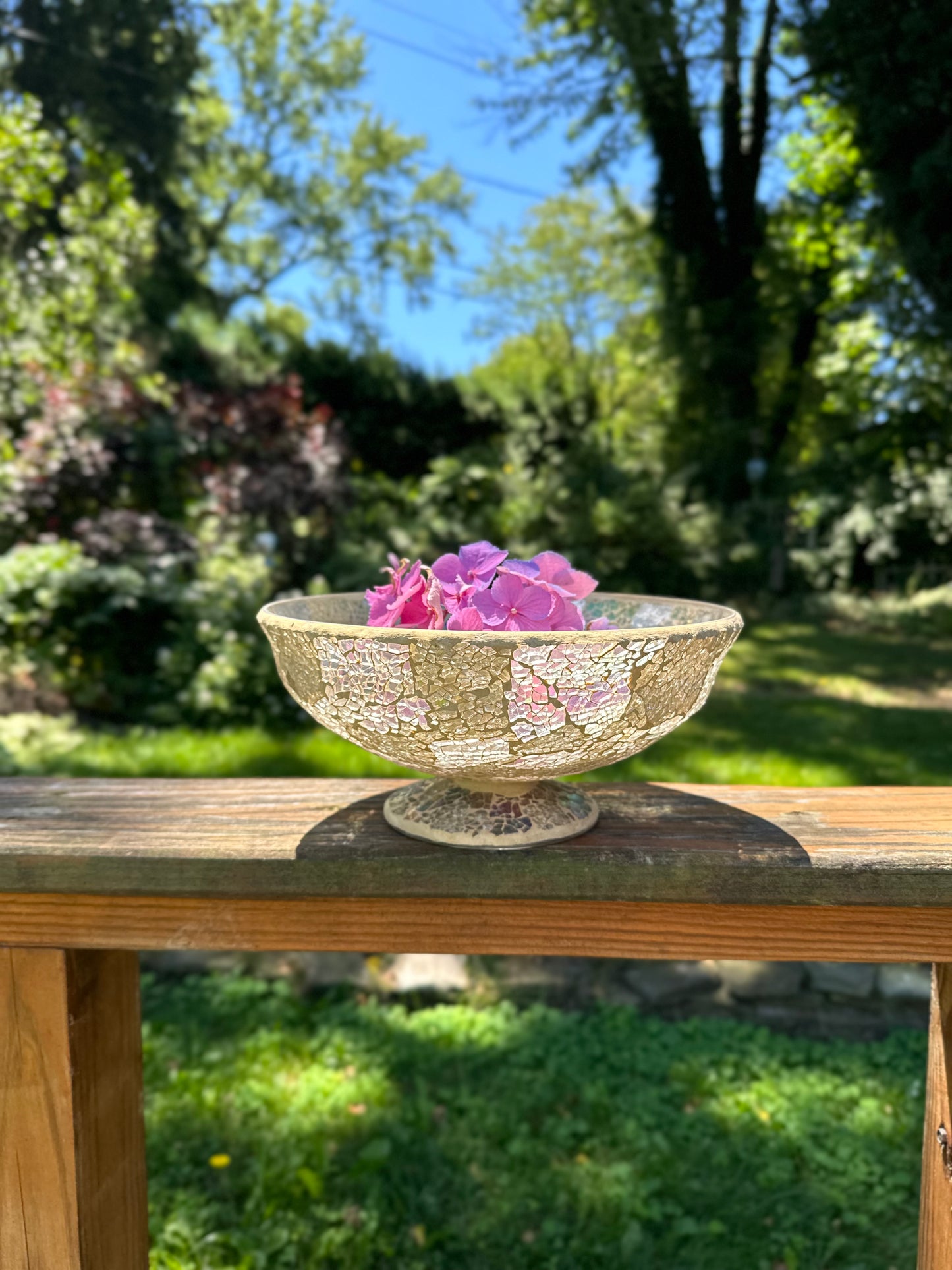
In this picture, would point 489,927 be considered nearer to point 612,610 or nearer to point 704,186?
point 612,610

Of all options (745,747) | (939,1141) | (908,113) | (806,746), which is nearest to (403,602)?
(939,1141)

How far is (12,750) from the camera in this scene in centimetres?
364

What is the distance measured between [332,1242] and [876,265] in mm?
→ 5916

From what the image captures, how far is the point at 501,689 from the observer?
73 cm

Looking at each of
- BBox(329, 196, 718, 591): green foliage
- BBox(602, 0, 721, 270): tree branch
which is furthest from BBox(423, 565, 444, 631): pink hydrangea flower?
BBox(602, 0, 721, 270): tree branch

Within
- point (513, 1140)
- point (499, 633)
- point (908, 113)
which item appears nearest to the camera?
point (499, 633)

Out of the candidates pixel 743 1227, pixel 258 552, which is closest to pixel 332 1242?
pixel 743 1227

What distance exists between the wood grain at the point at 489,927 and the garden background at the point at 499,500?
1.05 m

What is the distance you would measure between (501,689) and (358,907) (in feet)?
1.01

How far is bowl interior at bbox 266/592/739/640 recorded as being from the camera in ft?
3.07

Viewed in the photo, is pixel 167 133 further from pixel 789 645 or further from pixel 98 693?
pixel 789 645

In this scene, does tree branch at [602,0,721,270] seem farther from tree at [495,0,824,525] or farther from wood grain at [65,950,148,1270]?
wood grain at [65,950,148,1270]

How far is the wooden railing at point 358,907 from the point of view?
2.71 feet

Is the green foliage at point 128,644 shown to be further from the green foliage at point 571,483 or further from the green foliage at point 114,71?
the green foliage at point 114,71
